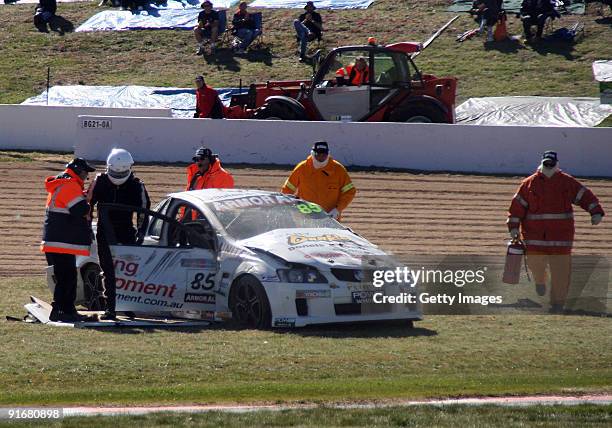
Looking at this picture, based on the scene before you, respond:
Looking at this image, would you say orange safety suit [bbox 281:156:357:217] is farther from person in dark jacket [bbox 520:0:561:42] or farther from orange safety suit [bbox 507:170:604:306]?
person in dark jacket [bbox 520:0:561:42]

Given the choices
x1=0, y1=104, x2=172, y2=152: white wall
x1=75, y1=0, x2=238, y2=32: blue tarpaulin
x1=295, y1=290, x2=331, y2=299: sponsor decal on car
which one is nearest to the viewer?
x1=295, y1=290, x2=331, y2=299: sponsor decal on car

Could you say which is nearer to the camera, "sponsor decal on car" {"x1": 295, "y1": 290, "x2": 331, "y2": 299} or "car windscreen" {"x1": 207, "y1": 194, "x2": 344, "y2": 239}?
"sponsor decal on car" {"x1": 295, "y1": 290, "x2": 331, "y2": 299}

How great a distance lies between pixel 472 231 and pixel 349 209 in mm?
2316

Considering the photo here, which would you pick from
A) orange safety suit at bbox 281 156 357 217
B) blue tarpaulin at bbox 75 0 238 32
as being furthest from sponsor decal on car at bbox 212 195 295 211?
blue tarpaulin at bbox 75 0 238 32

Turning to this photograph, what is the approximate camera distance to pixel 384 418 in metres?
6.65

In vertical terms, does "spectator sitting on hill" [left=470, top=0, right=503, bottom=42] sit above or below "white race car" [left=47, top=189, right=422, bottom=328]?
above

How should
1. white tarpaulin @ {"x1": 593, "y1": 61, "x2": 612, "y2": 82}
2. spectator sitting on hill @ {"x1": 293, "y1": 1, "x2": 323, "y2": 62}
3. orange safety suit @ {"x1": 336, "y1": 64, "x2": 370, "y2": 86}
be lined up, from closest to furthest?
orange safety suit @ {"x1": 336, "y1": 64, "x2": 370, "y2": 86}, white tarpaulin @ {"x1": 593, "y1": 61, "x2": 612, "y2": 82}, spectator sitting on hill @ {"x1": 293, "y1": 1, "x2": 323, "y2": 62}

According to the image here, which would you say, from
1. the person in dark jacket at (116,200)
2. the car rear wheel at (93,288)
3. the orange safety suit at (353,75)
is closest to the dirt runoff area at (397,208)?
the orange safety suit at (353,75)

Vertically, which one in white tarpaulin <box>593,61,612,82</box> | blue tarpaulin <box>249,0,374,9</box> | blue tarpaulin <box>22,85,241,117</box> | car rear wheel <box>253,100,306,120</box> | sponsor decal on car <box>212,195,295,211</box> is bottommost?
sponsor decal on car <box>212,195,295,211</box>

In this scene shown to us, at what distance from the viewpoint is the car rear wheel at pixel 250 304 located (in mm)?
9844

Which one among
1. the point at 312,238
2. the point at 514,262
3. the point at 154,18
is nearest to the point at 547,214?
the point at 514,262

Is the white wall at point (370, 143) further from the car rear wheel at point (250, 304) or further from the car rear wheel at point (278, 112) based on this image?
the car rear wheel at point (250, 304)

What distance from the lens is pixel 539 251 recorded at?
11875 millimetres

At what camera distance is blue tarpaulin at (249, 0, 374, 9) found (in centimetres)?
3534
